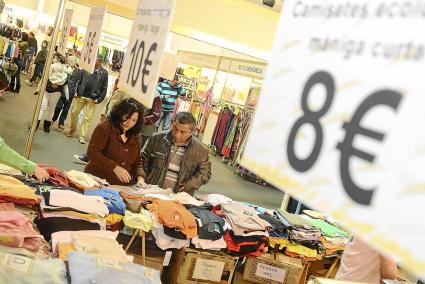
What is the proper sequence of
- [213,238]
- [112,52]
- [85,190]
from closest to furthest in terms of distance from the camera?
[85,190], [213,238], [112,52]

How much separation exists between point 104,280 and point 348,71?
1619mm

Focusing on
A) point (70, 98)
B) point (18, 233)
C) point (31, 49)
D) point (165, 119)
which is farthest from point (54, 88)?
point (18, 233)

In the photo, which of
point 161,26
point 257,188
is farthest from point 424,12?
point 257,188

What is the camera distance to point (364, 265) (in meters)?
3.25

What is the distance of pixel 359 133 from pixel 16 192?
9.27 ft

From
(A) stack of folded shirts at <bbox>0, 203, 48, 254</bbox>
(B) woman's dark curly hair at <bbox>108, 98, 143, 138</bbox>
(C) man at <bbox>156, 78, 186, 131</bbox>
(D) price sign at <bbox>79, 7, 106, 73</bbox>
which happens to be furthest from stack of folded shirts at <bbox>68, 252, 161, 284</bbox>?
(C) man at <bbox>156, 78, 186, 131</bbox>

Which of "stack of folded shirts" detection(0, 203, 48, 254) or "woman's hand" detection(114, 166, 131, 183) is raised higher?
"woman's hand" detection(114, 166, 131, 183)

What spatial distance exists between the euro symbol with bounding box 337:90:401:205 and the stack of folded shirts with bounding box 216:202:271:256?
3356mm

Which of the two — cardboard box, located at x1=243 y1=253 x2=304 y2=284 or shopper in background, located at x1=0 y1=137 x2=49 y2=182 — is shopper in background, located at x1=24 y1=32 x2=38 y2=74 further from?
cardboard box, located at x1=243 y1=253 x2=304 y2=284

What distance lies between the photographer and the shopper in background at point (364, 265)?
3.24m

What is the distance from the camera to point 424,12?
86 cm

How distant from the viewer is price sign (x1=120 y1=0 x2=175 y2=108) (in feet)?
7.66

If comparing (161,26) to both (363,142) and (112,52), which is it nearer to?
(363,142)

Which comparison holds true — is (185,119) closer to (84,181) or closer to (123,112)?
(123,112)
